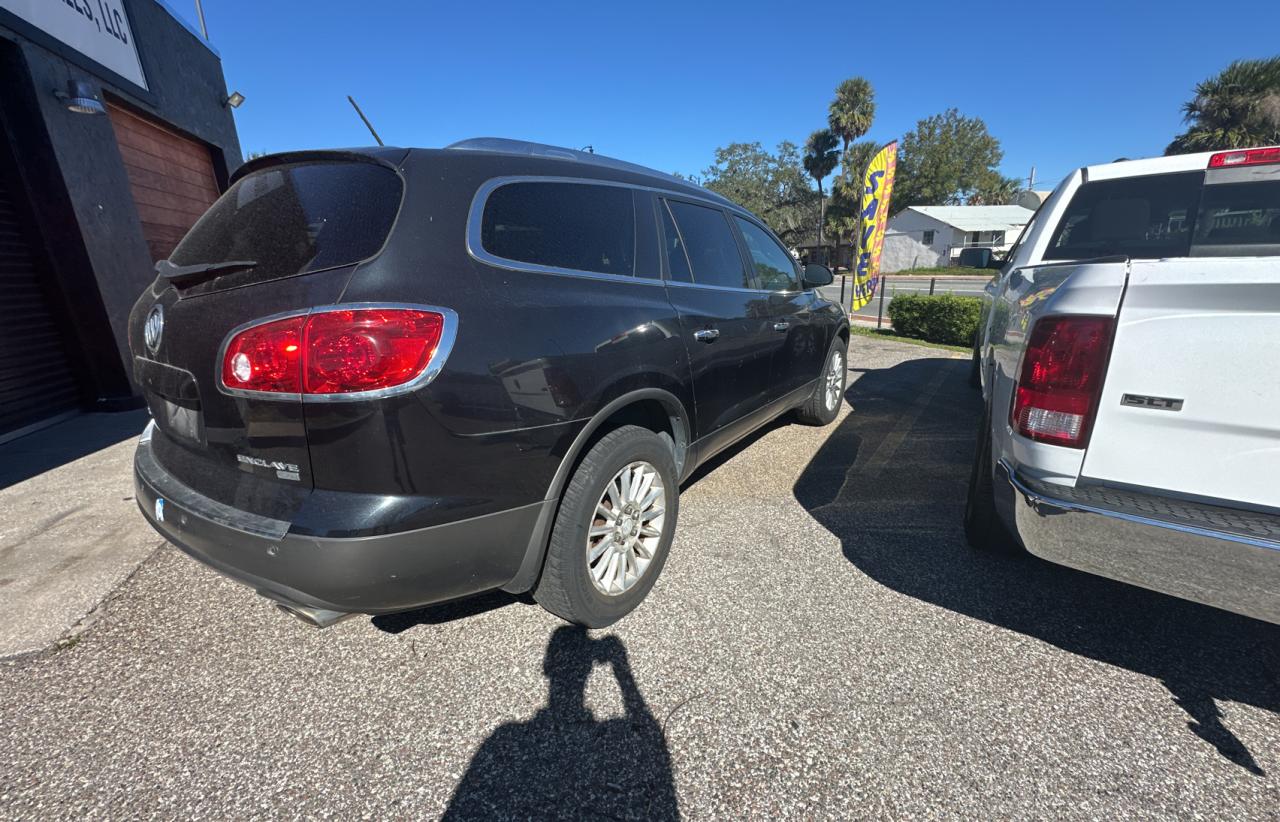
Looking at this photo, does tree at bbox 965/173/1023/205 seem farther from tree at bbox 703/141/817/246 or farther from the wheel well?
the wheel well

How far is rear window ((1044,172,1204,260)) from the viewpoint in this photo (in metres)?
3.03

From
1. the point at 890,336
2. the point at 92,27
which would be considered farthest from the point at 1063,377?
the point at 890,336

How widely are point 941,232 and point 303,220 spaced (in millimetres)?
48754

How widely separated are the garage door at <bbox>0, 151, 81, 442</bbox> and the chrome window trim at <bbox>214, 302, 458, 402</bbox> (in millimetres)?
5485

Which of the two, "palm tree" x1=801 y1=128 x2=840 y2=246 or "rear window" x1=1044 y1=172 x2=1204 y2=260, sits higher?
"palm tree" x1=801 y1=128 x2=840 y2=246

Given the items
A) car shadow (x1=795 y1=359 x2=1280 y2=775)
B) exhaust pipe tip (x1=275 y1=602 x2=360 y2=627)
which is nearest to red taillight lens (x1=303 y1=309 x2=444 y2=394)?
exhaust pipe tip (x1=275 y1=602 x2=360 y2=627)

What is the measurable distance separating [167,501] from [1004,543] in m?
3.38

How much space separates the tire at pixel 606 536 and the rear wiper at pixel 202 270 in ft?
4.02

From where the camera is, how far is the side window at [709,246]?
2.83 metres

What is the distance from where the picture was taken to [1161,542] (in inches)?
61.7

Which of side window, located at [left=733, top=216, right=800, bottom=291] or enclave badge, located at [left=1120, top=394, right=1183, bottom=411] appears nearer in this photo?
enclave badge, located at [left=1120, top=394, right=1183, bottom=411]

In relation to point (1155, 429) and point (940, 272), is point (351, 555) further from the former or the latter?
point (940, 272)

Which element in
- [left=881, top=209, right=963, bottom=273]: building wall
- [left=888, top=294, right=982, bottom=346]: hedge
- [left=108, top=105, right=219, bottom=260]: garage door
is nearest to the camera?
[left=108, top=105, right=219, bottom=260]: garage door

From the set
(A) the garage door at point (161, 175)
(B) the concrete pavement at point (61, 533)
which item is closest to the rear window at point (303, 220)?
(B) the concrete pavement at point (61, 533)
